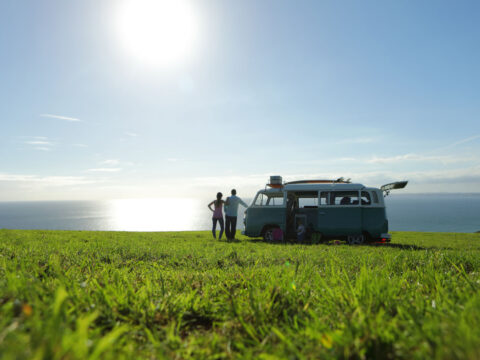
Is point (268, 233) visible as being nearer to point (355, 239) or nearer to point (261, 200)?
point (261, 200)

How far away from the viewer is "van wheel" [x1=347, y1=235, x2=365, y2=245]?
11.4m

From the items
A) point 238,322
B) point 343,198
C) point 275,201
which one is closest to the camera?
point 238,322

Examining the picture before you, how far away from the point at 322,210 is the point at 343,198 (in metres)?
1.07

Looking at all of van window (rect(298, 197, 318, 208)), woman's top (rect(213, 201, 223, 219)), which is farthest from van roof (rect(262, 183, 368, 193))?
woman's top (rect(213, 201, 223, 219))

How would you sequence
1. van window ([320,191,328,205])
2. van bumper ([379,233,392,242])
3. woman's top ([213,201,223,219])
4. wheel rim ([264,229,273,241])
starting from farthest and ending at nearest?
woman's top ([213,201,223,219]), wheel rim ([264,229,273,241]), van window ([320,191,328,205]), van bumper ([379,233,392,242])

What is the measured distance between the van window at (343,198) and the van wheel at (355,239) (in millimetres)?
1425

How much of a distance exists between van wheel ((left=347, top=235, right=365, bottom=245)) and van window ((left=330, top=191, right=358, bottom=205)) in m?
1.42

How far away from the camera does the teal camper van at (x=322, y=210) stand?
36.8 ft

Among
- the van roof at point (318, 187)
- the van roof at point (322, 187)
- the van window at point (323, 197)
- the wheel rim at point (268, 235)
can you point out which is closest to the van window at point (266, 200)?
the van roof at point (318, 187)

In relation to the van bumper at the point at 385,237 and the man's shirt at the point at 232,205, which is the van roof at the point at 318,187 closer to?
the man's shirt at the point at 232,205

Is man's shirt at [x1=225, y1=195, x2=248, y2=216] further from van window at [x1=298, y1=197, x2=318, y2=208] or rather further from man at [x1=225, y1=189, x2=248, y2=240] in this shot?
van window at [x1=298, y1=197, x2=318, y2=208]

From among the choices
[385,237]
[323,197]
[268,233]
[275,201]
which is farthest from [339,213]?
[268,233]

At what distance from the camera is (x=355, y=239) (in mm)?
11523

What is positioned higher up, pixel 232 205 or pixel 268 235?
pixel 232 205
